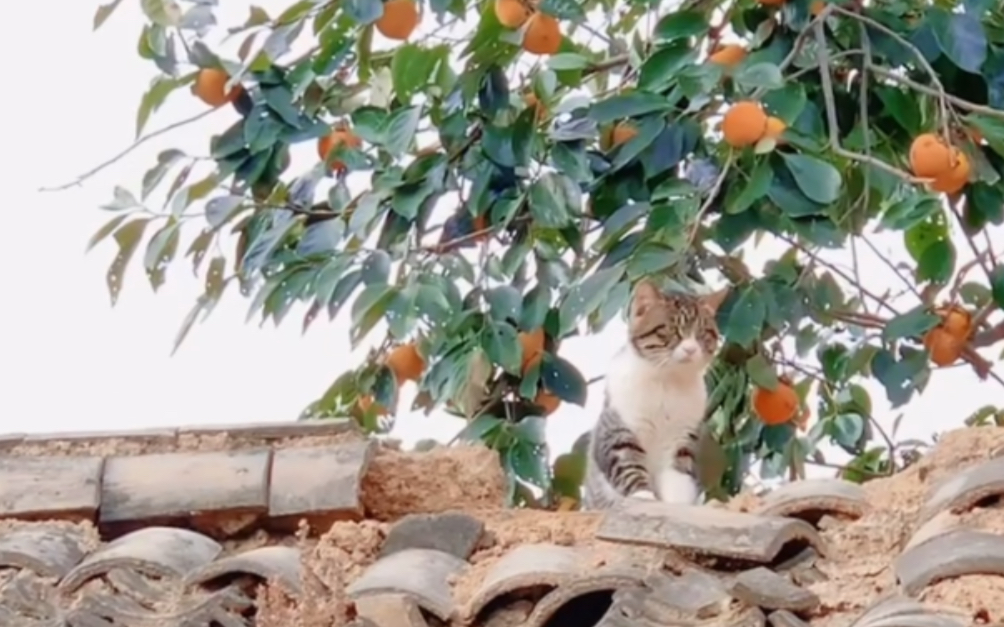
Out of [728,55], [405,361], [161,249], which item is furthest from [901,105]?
Answer: [161,249]

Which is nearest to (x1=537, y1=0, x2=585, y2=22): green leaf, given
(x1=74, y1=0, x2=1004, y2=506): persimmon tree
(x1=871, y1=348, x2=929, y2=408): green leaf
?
(x1=74, y1=0, x2=1004, y2=506): persimmon tree

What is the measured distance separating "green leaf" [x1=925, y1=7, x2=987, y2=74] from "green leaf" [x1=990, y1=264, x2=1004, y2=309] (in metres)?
0.34

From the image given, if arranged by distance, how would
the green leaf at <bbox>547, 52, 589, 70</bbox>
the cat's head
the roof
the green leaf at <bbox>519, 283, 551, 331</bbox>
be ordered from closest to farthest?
the roof
the green leaf at <bbox>547, 52, 589, 70</bbox>
the green leaf at <bbox>519, 283, 551, 331</bbox>
the cat's head

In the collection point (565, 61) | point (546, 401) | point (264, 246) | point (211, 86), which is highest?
point (565, 61)

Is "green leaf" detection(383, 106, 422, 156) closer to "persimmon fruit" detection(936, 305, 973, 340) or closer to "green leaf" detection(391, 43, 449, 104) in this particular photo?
"green leaf" detection(391, 43, 449, 104)

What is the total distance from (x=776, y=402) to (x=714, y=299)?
0.21 metres

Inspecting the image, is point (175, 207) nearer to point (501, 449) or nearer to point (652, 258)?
point (501, 449)

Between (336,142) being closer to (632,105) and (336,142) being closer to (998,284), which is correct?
(632,105)

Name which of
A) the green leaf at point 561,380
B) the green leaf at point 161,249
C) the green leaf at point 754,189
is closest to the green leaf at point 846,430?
the green leaf at point 561,380

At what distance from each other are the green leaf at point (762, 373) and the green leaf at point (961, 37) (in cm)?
54

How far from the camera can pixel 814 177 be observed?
2152 millimetres

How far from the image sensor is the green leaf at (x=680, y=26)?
230cm

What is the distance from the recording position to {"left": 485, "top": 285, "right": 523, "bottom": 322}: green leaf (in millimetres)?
2541

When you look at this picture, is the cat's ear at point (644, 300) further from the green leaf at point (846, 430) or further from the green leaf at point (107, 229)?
the green leaf at point (107, 229)
